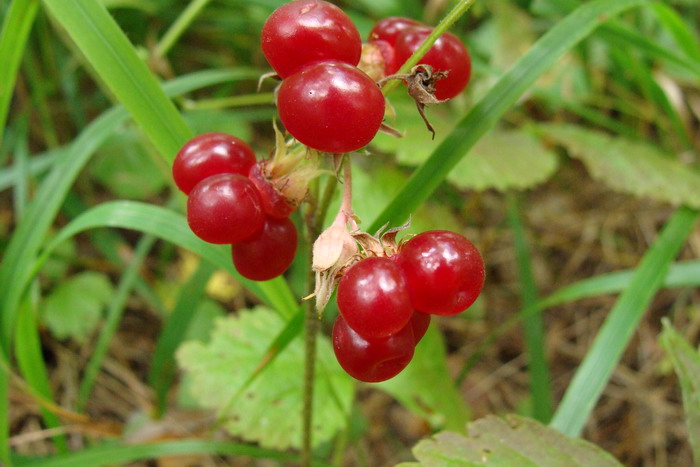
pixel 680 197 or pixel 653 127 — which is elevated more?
pixel 680 197

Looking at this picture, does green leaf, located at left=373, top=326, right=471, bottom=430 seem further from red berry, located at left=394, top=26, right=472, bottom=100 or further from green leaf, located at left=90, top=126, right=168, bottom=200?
green leaf, located at left=90, top=126, right=168, bottom=200

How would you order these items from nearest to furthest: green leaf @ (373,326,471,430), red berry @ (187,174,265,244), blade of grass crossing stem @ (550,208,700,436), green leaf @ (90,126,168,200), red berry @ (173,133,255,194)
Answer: red berry @ (187,174,265,244) → red berry @ (173,133,255,194) → blade of grass crossing stem @ (550,208,700,436) → green leaf @ (373,326,471,430) → green leaf @ (90,126,168,200)

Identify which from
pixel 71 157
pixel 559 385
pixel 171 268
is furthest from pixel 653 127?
pixel 71 157

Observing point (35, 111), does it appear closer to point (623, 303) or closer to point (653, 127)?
point (623, 303)

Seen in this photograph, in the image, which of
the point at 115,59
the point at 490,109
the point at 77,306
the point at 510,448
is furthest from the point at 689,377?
the point at 77,306

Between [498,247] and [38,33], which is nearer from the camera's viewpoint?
[38,33]

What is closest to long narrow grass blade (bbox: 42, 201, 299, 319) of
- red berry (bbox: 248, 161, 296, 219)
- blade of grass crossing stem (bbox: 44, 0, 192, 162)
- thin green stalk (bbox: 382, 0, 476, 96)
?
blade of grass crossing stem (bbox: 44, 0, 192, 162)
